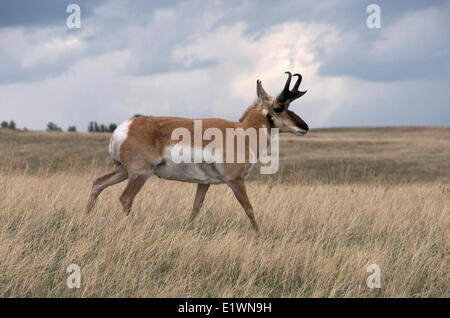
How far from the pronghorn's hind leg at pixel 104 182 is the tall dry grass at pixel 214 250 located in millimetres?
192

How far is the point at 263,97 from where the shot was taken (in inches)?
331

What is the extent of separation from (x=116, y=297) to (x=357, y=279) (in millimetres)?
2728

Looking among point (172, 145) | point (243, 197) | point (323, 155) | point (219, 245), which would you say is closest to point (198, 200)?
point (243, 197)

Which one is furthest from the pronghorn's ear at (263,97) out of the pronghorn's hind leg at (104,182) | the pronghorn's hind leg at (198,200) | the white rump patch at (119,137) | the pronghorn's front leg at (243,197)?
the pronghorn's hind leg at (104,182)

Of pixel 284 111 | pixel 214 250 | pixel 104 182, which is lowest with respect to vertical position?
pixel 214 250

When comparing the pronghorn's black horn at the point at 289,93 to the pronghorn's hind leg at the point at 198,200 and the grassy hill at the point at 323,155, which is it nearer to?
the pronghorn's hind leg at the point at 198,200

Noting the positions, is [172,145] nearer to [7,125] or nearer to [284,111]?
[284,111]

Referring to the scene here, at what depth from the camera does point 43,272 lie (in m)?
5.84

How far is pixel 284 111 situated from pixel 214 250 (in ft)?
10.0

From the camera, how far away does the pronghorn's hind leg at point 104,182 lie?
337 inches

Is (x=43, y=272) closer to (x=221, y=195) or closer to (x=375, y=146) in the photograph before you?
(x=221, y=195)

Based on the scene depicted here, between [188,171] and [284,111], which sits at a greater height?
[284,111]

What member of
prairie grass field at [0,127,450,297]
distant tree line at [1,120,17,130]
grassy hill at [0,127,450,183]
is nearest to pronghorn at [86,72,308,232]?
prairie grass field at [0,127,450,297]
